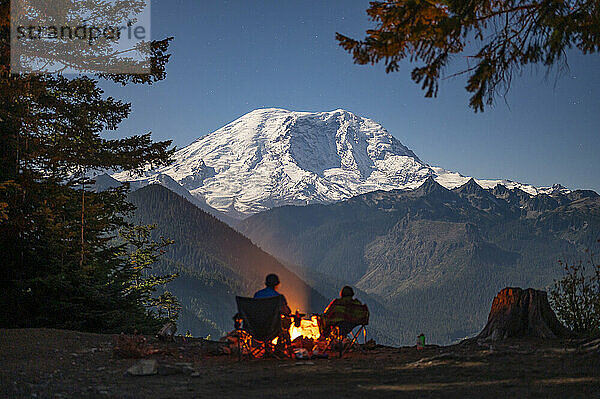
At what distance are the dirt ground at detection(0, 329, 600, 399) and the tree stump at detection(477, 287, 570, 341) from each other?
450 millimetres

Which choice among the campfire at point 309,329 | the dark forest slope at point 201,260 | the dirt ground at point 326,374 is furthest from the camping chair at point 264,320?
the dark forest slope at point 201,260

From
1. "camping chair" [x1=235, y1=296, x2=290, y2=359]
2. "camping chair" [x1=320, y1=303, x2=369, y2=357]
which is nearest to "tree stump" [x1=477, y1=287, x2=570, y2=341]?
"camping chair" [x1=320, y1=303, x2=369, y2=357]

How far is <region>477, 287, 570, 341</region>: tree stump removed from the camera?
7.75m

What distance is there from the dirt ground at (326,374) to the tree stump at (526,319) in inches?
17.7

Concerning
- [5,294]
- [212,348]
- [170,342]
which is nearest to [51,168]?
[5,294]

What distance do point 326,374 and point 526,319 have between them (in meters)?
3.66

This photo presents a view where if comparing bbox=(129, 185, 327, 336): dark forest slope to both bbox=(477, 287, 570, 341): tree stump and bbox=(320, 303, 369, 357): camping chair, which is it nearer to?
bbox=(320, 303, 369, 357): camping chair

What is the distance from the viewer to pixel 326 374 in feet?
19.9

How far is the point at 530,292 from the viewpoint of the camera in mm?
8000

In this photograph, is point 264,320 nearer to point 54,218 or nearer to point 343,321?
point 343,321

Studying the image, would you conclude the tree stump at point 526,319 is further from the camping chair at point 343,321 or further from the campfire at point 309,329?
the campfire at point 309,329

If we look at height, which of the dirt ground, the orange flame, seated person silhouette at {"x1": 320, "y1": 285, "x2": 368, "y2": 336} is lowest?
the dirt ground

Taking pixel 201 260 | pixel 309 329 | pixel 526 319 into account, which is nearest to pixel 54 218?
pixel 309 329

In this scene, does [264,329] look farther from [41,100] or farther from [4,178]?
[41,100]
